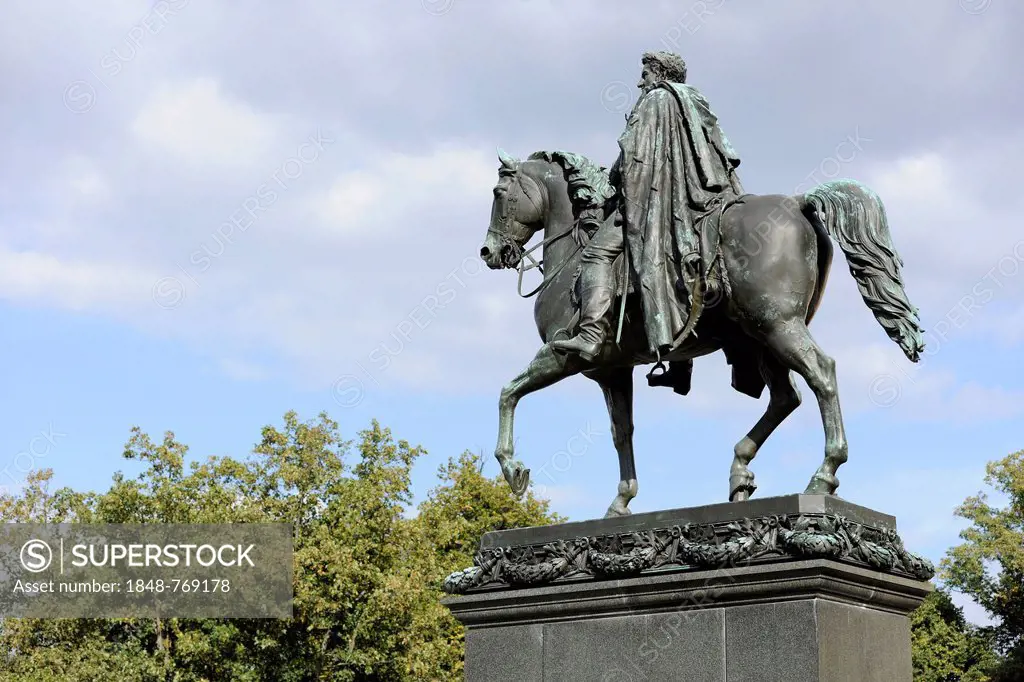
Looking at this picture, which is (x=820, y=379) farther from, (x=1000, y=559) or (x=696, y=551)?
(x=1000, y=559)

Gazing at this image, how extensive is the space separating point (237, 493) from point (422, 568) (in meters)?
6.31

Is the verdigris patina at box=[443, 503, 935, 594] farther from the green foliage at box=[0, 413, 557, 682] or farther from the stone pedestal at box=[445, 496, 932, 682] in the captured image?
the green foliage at box=[0, 413, 557, 682]

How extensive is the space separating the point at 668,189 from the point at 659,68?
147 cm

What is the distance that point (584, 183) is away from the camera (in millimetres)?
12305

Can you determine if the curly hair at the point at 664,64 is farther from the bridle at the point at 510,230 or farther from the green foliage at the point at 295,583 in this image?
the green foliage at the point at 295,583

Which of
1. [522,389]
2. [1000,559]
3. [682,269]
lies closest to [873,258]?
[682,269]

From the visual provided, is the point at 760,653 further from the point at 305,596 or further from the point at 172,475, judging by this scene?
the point at 172,475

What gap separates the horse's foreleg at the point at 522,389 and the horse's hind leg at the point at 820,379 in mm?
1933

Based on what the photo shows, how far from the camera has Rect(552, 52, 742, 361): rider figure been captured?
1091 cm

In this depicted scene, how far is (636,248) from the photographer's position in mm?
11172

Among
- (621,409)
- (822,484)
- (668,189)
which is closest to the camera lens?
(822,484)

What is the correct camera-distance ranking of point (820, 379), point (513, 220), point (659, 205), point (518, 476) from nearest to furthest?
point (820, 379), point (518, 476), point (659, 205), point (513, 220)

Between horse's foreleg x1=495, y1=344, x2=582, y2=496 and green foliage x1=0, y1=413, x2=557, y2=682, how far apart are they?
2740 centimetres

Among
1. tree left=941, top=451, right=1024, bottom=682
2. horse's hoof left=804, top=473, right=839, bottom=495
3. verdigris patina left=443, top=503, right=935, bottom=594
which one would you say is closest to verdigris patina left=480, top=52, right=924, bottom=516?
horse's hoof left=804, top=473, right=839, bottom=495
